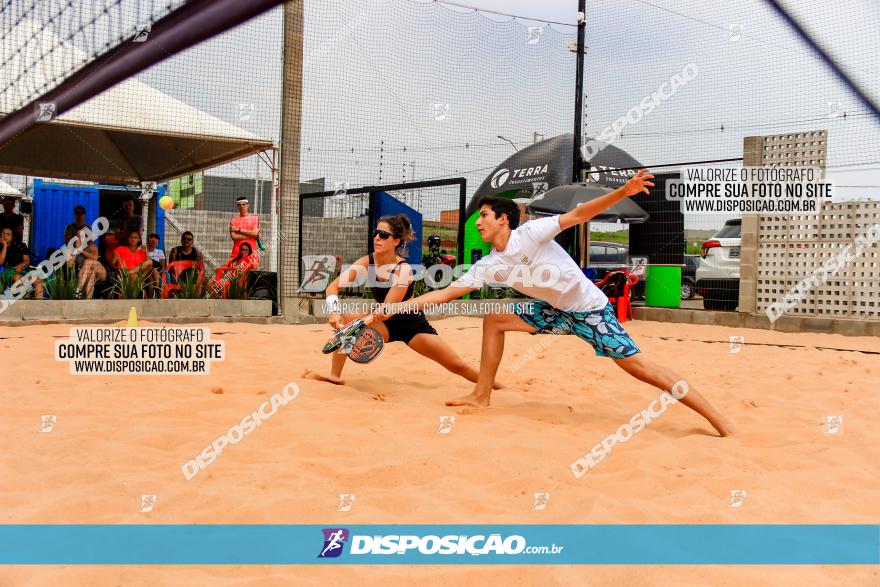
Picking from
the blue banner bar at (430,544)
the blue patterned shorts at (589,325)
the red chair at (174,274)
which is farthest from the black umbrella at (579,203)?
the blue banner bar at (430,544)

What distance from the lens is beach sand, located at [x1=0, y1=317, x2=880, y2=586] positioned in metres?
1.96

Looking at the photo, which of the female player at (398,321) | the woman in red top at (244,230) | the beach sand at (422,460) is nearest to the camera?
the beach sand at (422,460)

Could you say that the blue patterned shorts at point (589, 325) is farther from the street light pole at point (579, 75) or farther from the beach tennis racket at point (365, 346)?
the street light pole at point (579, 75)

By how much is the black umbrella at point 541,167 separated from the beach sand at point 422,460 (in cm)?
1011

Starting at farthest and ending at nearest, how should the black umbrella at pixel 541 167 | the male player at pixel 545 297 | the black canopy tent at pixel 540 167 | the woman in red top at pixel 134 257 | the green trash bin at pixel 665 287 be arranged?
the black umbrella at pixel 541 167
the black canopy tent at pixel 540 167
the green trash bin at pixel 665 287
the woman in red top at pixel 134 257
the male player at pixel 545 297

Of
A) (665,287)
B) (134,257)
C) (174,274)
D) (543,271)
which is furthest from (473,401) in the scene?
(665,287)

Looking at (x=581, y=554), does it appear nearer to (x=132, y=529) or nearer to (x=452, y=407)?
(x=132, y=529)

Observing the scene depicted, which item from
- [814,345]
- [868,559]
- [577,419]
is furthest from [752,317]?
[868,559]

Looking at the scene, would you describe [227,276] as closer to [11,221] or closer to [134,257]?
[134,257]

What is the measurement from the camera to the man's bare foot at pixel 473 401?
13.4 ft

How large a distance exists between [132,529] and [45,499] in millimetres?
461

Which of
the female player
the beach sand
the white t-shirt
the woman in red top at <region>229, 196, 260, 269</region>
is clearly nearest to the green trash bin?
the beach sand

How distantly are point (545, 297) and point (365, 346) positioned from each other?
1246 mm

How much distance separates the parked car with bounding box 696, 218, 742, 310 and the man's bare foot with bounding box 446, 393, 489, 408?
6655 millimetres
